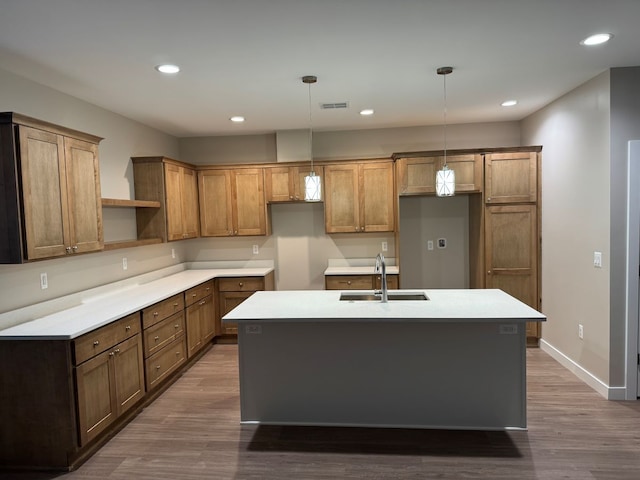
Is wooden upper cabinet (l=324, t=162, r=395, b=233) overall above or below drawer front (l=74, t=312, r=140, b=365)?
above

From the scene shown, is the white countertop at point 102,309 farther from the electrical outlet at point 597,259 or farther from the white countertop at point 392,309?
the electrical outlet at point 597,259

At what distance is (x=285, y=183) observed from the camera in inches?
211

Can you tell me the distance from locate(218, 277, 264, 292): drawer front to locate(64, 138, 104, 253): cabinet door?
192 cm

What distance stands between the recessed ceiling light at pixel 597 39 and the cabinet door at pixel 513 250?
218 centimetres

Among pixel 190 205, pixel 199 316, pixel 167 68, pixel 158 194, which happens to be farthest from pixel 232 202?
pixel 167 68

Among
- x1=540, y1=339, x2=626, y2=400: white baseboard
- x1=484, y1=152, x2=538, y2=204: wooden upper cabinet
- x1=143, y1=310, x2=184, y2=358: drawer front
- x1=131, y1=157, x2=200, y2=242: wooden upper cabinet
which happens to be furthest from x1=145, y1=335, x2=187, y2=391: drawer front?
x1=540, y1=339, x2=626, y2=400: white baseboard

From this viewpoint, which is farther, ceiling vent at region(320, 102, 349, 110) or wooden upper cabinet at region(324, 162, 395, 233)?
wooden upper cabinet at region(324, 162, 395, 233)

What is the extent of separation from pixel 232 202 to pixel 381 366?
127 inches

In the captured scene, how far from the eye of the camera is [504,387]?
289 cm

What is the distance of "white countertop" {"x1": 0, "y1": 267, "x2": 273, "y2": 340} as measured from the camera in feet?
8.71

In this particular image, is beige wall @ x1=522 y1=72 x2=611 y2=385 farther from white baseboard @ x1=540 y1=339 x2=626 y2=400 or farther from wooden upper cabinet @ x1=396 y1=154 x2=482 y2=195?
wooden upper cabinet @ x1=396 y1=154 x2=482 y2=195

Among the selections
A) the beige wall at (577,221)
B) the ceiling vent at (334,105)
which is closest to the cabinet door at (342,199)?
the ceiling vent at (334,105)

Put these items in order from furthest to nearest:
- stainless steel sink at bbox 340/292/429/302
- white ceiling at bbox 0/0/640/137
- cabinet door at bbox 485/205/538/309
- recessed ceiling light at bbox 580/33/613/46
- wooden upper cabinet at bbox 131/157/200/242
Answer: cabinet door at bbox 485/205/538/309, wooden upper cabinet at bbox 131/157/200/242, stainless steel sink at bbox 340/292/429/302, recessed ceiling light at bbox 580/33/613/46, white ceiling at bbox 0/0/640/137

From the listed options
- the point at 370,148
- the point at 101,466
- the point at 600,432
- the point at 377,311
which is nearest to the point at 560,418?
the point at 600,432
